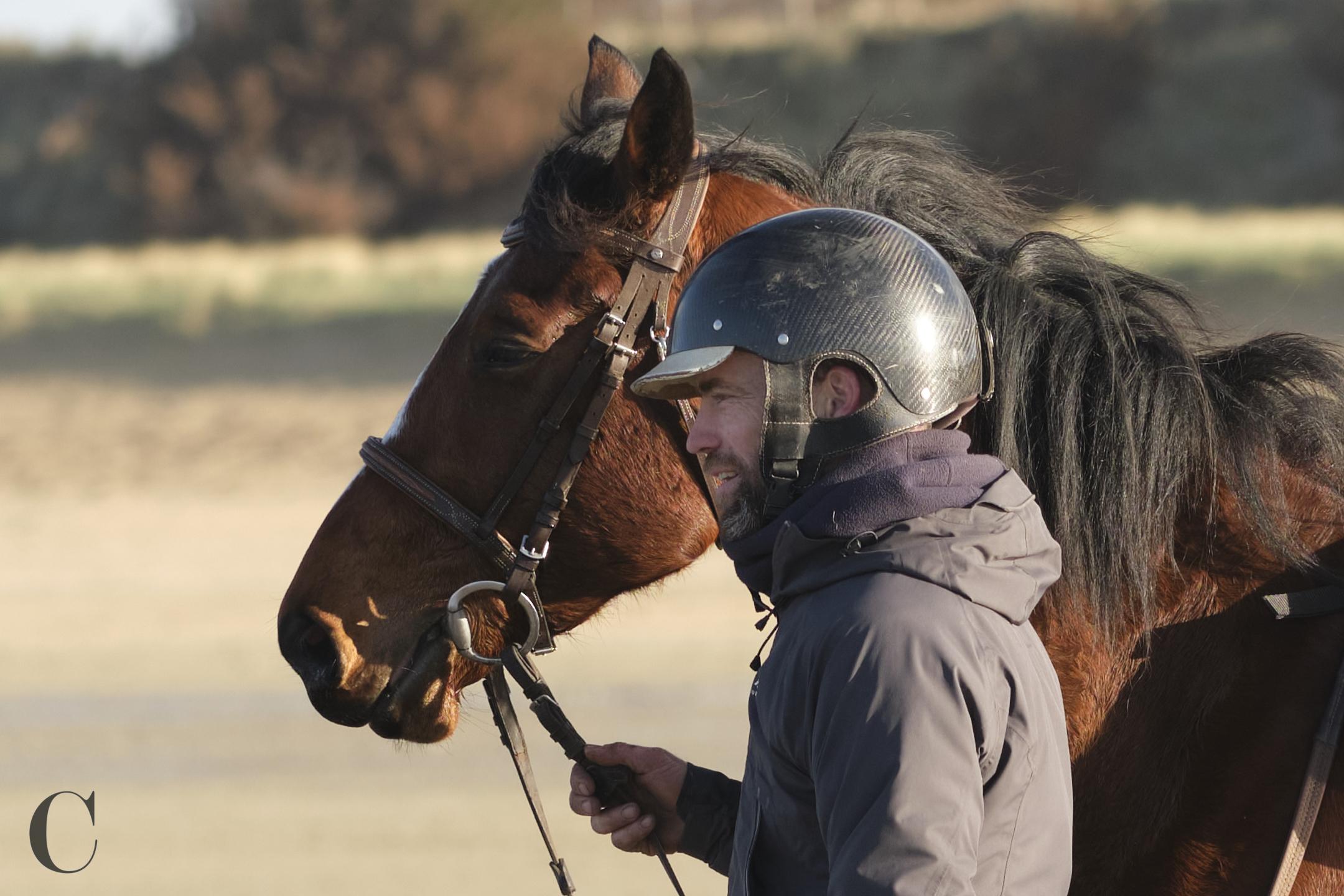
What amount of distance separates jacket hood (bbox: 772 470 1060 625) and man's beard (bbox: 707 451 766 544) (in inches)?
5.6

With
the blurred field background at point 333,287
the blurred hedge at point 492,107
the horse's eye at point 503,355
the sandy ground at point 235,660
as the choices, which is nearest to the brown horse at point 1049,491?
the horse's eye at point 503,355

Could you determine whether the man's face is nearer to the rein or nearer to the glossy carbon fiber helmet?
the glossy carbon fiber helmet

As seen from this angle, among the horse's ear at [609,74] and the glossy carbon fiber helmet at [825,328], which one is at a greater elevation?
the horse's ear at [609,74]

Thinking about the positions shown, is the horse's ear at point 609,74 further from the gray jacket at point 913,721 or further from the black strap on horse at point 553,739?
the gray jacket at point 913,721

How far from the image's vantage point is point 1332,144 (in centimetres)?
2716

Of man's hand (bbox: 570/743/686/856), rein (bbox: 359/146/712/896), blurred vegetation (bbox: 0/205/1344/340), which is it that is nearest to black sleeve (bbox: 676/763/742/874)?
man's hand (bbox: 570/743/686/856)

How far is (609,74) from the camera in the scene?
11.0 feet

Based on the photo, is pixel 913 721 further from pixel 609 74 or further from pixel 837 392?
pixel 609 74

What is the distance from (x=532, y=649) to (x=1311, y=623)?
4.54 feet

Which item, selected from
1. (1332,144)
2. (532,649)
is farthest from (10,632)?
(1332,144)

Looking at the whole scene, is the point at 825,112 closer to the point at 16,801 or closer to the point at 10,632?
the point at 10,632

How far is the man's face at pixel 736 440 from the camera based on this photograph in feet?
6.89

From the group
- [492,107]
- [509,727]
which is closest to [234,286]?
[492,107]

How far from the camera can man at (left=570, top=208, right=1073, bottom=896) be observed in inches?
68.6
